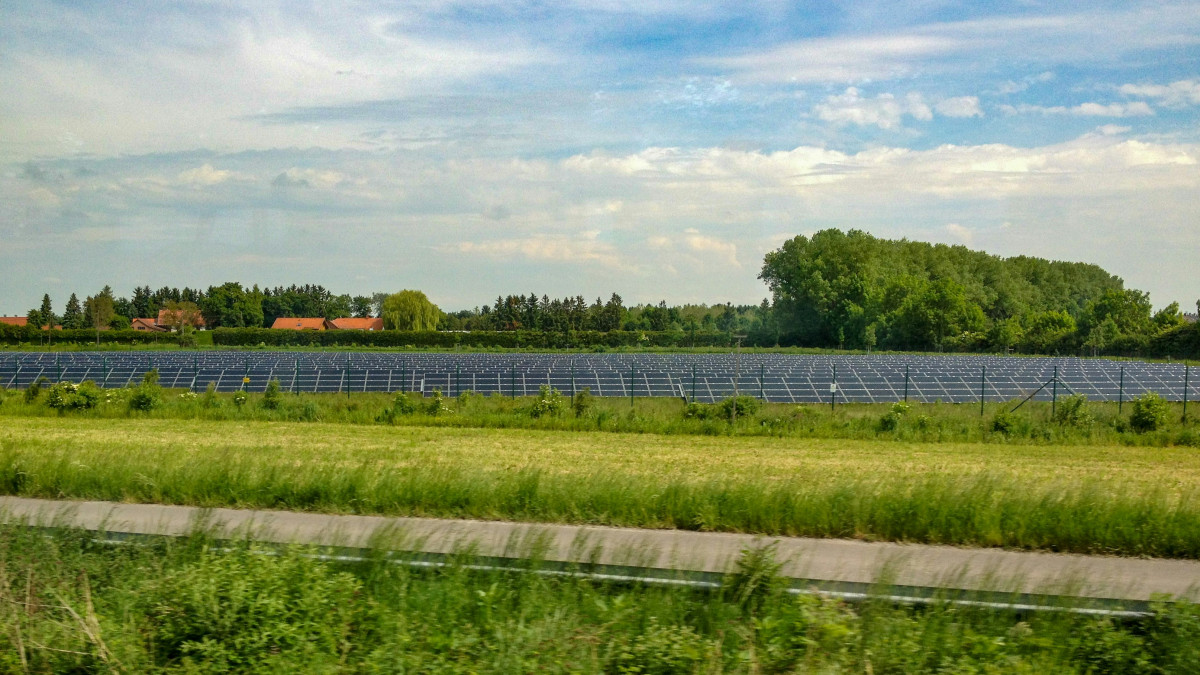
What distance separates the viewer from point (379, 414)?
28781mm

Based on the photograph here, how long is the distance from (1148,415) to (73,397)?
32.7 meters

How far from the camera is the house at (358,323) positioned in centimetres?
14412

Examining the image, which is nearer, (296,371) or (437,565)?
(437,565)

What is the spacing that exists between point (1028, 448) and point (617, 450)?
37.8 feet

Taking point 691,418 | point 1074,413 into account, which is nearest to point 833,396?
point 691,418

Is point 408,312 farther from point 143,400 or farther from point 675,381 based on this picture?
point 143,400

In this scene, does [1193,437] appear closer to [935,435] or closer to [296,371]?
[935,435]

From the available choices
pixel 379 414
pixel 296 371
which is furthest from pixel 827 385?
pixel 296 371

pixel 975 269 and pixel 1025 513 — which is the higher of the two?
pixel 975 269

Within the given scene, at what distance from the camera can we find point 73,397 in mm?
28719

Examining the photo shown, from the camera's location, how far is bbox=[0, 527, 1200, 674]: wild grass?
6.00 metres

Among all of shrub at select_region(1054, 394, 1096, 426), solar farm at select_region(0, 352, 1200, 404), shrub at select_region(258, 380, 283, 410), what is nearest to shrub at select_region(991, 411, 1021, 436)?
shrub at select_region(1054, 394, 1096, 426)

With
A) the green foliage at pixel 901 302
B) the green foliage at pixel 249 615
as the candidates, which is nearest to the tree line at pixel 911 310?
the green foliage at pixel 901 302

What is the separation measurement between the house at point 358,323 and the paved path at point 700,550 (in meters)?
136
